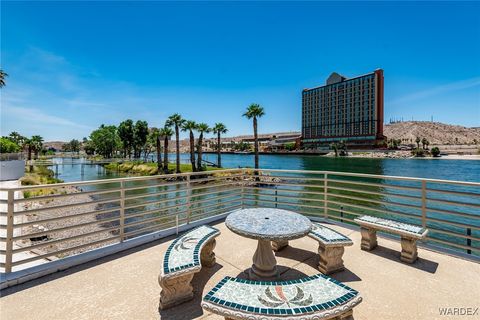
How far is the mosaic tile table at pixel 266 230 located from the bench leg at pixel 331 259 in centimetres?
50

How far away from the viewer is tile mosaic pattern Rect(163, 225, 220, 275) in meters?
2.18

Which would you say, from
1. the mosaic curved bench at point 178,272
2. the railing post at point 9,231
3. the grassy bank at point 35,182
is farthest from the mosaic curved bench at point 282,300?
the grassy bank at point 35,182

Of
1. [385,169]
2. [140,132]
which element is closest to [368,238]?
[385,169]

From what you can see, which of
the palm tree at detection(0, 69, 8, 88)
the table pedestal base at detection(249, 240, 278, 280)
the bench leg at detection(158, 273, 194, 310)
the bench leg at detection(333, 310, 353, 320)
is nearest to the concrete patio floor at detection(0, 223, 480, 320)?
the bench leg at detection(158, 273, 194, 310)

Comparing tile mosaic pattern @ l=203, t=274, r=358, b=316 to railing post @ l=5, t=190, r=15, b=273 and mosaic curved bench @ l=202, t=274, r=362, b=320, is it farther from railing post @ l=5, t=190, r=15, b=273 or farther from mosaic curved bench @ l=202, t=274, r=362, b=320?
railing post @ l=5, t=190, r=15, b=273

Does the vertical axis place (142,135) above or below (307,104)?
below

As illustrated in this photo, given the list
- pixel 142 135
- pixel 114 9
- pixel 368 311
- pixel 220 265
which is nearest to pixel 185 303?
pixel 220 265

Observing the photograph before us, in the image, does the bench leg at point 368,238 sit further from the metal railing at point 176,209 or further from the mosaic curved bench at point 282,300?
the mosaic curved bench at point 282,300

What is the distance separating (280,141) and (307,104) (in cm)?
2873

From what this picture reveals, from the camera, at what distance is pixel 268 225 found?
2605 mm

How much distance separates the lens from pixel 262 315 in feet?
4.86

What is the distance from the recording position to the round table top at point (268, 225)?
Answer: 7.70 feet

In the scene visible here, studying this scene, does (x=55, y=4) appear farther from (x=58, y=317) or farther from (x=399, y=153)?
(x=399, y=153)

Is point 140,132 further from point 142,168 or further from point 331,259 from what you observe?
point 331,259
